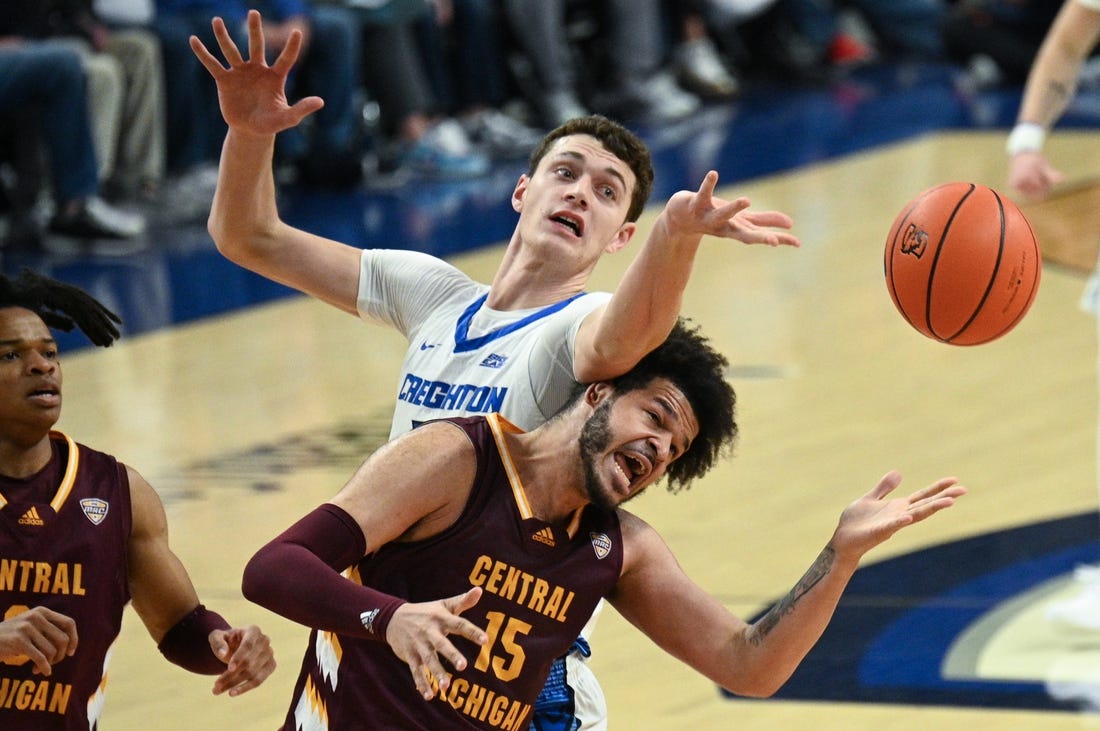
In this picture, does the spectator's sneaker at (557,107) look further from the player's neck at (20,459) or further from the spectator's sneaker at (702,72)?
the player's neck at (20,459)

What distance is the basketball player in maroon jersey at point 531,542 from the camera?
11.4 ft

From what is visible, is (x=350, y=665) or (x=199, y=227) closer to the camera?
(x=350, y=665)

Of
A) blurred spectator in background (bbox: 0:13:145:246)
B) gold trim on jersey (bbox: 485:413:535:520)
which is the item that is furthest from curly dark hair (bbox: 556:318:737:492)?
blurred spectator in background (bbox: 0:13:145:246)

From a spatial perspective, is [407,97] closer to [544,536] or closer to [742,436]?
[742,436]

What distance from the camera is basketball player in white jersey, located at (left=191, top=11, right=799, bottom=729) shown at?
12.8 ft

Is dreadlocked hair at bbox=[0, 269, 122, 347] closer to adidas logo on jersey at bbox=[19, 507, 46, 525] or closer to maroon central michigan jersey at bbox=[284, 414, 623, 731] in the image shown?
adidas logo on jersey at bbox=[19, 507, 46, 525]

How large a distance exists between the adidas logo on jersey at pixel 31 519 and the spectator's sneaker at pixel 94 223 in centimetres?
726

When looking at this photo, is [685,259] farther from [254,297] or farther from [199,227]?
[199,227]

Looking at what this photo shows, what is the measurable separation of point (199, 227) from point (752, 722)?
295 inches

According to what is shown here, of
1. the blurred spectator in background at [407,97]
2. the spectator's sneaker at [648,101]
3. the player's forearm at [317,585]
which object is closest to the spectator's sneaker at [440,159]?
the blurred spectator in background at [407,97]

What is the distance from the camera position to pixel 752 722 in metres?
5.00

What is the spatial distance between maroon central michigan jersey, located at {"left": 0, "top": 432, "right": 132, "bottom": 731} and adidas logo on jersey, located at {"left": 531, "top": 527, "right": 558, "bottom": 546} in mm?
860

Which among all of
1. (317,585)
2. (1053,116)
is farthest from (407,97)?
(317,585)

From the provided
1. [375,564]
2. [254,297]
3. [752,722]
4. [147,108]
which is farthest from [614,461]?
[147,108]
